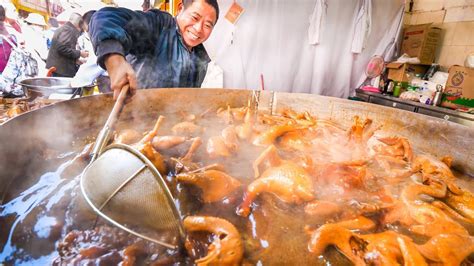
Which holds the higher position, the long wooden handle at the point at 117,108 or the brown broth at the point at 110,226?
the long wooden handle at the point at 117,108

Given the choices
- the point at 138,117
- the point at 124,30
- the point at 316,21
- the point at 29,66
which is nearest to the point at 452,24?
the point at 316,21

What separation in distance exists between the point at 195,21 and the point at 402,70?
5968 mm

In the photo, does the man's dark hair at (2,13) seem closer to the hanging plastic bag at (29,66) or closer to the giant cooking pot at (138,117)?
the hanging plastic bag at (29,66)

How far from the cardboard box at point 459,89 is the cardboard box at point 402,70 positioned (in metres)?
1.04

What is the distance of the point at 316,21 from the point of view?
665 centimetres

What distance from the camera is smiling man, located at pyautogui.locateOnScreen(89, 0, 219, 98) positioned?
3.08 metres

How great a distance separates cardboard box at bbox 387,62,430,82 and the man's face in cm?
564

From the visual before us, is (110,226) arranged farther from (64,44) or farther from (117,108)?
(64,44)

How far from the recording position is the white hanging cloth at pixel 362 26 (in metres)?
7.02

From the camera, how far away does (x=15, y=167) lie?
1.89m

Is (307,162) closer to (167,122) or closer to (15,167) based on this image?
(167,122)

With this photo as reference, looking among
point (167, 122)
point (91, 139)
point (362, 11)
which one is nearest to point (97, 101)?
point (91, 139)

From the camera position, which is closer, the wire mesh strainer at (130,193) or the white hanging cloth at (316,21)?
the wire mesh strainer at (130,193)

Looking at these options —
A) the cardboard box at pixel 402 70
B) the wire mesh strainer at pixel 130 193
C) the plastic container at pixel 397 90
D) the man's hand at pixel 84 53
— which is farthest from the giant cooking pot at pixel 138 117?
the man's hand at pixel 84 53
